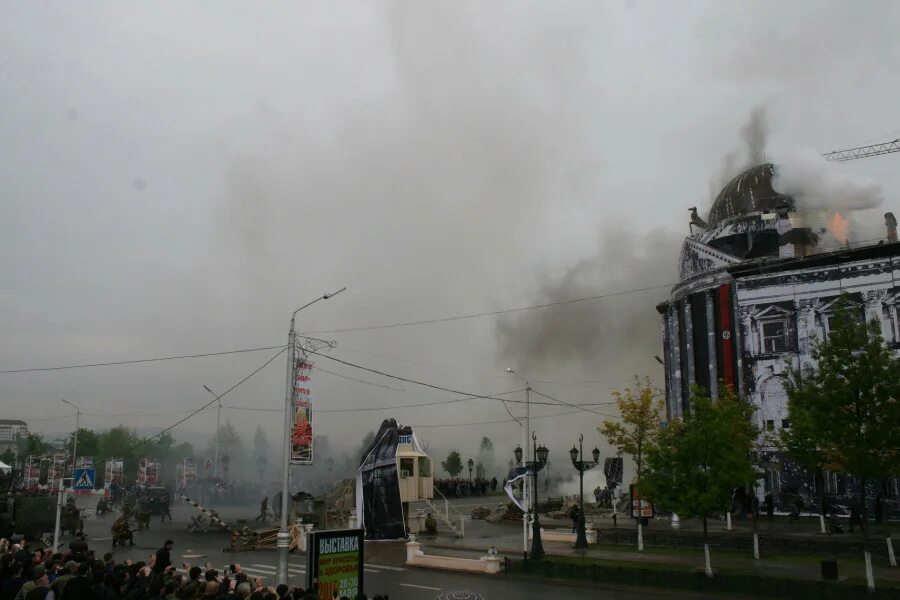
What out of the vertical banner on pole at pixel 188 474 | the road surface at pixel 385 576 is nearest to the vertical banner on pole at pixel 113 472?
the vertical banner on pole at pixel 188 474

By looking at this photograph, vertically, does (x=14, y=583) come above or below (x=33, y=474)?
above

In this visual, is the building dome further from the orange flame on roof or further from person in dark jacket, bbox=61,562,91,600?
person in dark jacket, bbox=61,562,91,600

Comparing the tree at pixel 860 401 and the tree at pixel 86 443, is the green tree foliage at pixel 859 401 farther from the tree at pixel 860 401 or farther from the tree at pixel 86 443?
the tree at pixel 86 443

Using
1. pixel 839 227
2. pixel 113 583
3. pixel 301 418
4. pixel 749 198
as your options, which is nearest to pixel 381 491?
pixel 301 418

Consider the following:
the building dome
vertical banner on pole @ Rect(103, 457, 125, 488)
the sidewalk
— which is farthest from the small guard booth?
vertical banner on pole @ Rect(103, 457, 125, 488)

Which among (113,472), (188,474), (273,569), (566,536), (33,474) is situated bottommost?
(273,569)

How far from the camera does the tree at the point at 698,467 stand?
88.6 feet

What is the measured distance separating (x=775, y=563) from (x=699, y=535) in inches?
288

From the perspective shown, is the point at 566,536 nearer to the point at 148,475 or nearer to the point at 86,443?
the point at 148,475

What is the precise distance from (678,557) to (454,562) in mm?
9815

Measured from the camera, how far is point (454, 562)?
30.5 m

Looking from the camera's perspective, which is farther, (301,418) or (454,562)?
(454,562)

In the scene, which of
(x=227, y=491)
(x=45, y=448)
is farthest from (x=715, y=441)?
(x=45, y=448)

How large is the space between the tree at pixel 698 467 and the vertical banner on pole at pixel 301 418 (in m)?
13.5
